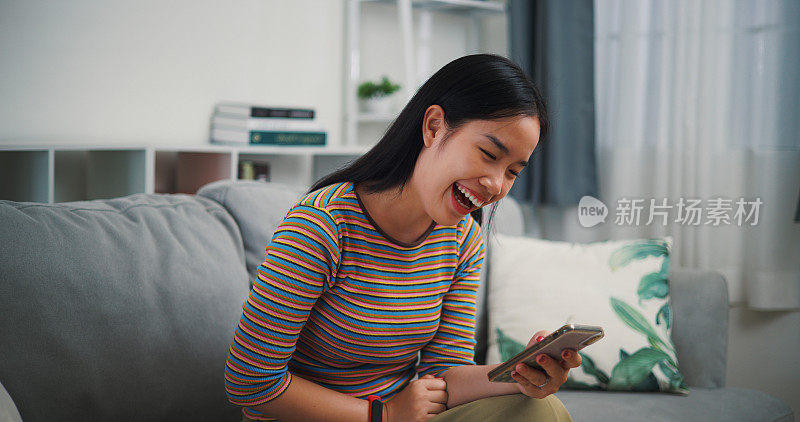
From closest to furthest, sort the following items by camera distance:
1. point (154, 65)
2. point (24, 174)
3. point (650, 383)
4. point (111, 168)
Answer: point (650, 383) → point (24, 174) → point (111, 168) → point (154, 65)

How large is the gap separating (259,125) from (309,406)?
1574mm

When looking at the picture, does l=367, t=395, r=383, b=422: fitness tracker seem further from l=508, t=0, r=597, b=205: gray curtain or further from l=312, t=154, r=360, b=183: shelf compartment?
l=312, t=154, r=360, b=183: shelf compartment

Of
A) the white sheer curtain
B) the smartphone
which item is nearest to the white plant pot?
the white sheer curtain

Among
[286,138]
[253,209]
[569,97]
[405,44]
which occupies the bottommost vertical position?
[253,209]

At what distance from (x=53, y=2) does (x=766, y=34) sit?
2.21 meters

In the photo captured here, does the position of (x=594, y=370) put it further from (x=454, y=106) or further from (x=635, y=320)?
(x=454, y=106)

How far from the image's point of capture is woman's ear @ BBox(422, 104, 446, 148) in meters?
1.04

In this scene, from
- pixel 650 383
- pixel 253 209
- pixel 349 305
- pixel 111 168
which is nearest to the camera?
pixel 349 305

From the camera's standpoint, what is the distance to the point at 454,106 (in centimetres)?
103

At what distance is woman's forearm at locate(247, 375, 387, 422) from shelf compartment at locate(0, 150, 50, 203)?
4.02 ft

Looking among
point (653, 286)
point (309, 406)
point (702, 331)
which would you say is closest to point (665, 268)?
point (653, 286)

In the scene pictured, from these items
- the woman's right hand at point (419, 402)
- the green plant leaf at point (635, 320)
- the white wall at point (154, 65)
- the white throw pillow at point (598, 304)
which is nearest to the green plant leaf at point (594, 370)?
the white throw pillow at point (598, 304)

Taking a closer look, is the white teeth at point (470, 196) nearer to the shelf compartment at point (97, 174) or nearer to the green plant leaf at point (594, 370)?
the green plant leaf at point (594, 370)

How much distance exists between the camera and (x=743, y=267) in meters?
2.19
